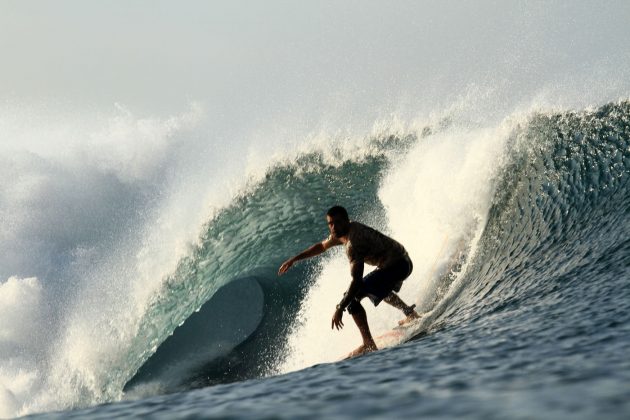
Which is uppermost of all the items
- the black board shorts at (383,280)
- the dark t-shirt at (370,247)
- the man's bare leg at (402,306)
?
the dark t-shirt at (370,247)

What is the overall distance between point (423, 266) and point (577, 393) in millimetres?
7259

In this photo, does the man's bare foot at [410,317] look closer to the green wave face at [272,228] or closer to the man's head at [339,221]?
the man's head at [339,221]

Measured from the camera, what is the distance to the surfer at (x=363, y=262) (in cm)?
632

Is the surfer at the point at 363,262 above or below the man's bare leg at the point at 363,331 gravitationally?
above

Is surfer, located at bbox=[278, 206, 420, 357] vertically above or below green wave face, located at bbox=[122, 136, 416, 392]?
below

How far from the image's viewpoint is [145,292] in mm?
12531

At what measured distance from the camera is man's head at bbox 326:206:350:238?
637 cm

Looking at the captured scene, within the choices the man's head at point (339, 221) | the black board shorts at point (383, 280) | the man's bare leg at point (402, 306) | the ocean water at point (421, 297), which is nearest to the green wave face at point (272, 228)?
the ocean water at point (421, 297)

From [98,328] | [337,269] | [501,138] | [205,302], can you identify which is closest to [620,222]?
[501,138]

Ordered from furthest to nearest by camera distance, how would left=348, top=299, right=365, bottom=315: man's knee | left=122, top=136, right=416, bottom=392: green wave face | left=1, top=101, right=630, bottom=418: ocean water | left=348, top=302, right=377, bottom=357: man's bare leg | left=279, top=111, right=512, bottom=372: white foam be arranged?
left=122, top=136, right=416, bottom=392: green wave face < left=279, top=111, right=512, bottom=372: white foam < left=348, top=299, right=365, bottom=315: man's knee < left=348, top=302, right=377, bottom=357: man's bare leg < left=1, top=101, right=630, bottom=418: ocean water

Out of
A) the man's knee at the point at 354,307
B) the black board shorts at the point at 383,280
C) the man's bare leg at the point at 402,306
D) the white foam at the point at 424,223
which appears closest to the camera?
the man's knee at the point at 354,307

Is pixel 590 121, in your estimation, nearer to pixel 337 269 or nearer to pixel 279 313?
pixel 337 269

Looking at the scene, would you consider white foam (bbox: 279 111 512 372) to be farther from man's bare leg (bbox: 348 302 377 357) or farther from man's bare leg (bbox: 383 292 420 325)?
man's bare leg (bbox: 348 302 377 357)

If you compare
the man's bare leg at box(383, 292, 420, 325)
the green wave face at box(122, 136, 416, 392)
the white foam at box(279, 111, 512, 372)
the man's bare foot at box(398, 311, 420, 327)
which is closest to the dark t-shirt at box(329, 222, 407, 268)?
the man's bare leg at box(383, 292, 420, 325)
